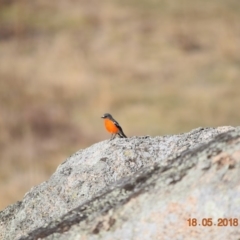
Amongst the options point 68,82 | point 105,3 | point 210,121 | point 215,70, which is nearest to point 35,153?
point 210,121

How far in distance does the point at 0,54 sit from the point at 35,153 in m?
11.2

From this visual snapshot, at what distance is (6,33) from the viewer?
3241 centimetres

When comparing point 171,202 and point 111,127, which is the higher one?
point 111,127

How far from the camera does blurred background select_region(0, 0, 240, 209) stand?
19.5 m

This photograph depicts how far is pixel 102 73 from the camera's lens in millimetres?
25969

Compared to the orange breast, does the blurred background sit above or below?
above
